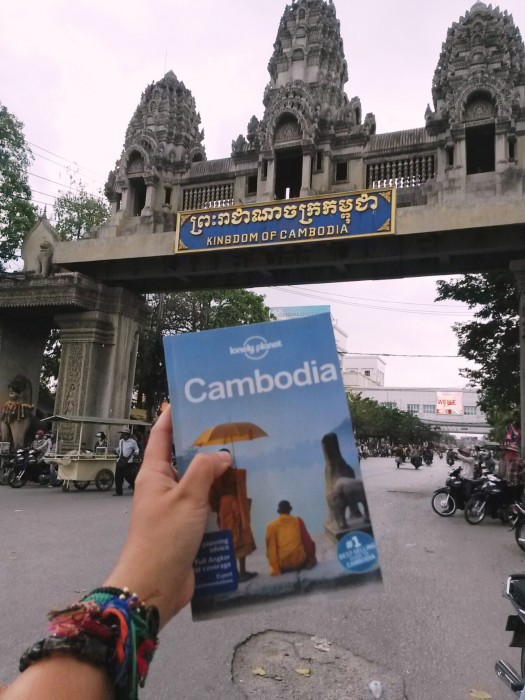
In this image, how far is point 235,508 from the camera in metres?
1.08

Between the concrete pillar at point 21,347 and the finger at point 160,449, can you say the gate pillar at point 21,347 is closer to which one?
the concrete pillar at point 21,347

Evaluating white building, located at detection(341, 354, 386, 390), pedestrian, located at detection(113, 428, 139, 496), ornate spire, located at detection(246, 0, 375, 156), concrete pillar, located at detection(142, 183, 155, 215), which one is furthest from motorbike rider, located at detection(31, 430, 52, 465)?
white building, located at detection(341, 354, 386, 390)

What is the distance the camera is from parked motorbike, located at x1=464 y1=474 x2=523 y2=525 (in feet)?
28.2

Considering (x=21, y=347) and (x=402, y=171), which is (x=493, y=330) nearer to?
(x=402, y=171)

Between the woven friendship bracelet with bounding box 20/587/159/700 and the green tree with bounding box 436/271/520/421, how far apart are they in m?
15.8

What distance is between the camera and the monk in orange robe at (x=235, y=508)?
107 centimetres

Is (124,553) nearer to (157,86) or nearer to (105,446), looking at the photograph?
(105,446)

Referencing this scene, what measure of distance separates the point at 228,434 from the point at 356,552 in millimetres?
364

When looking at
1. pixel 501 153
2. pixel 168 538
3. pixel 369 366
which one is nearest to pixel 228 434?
pixel 168 538

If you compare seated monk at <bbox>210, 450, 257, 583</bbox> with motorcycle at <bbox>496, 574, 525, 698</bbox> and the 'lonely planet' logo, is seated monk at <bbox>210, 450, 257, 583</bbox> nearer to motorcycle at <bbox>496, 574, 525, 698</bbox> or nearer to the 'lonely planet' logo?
the 'lonely planet' logo

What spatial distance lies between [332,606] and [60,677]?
361cm

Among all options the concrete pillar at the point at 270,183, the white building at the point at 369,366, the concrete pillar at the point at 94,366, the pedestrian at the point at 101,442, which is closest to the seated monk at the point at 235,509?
the pedestrian at the point at 101,442

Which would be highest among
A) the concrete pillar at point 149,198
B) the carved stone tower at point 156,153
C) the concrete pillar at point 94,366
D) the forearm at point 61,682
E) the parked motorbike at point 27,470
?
the carved stone tower at point 156,153

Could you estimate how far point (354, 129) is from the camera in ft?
48.4
